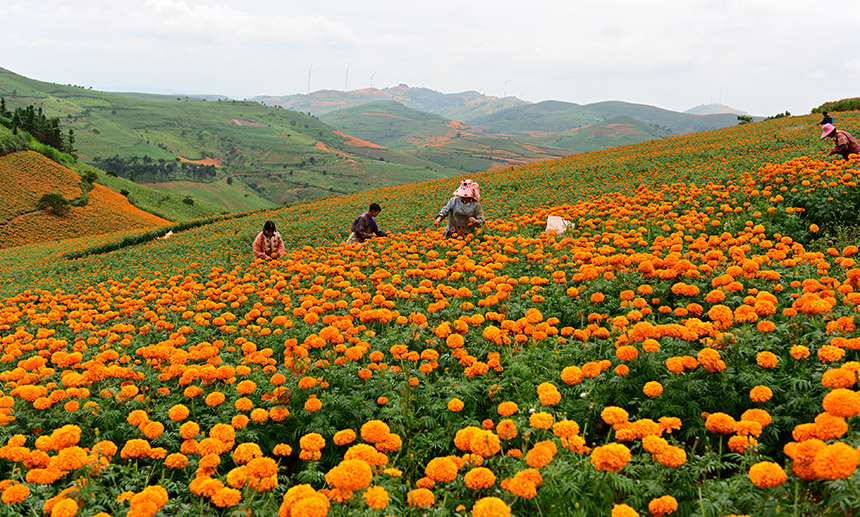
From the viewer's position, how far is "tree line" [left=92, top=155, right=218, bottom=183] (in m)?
121

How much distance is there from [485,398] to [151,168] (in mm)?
151115

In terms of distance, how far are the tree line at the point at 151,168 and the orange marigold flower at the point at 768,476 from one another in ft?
462

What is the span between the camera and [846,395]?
2145mm

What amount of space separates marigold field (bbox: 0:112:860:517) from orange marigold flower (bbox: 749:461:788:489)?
0.8 inches

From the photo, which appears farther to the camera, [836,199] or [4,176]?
[4,176]

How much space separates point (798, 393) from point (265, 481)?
3554 millimetres

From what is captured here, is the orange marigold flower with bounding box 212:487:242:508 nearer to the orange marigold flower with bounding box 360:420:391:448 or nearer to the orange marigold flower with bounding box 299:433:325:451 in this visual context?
the orange marigold flower with bounding box 299:433:325:451

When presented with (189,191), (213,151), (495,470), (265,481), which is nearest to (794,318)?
(495,470)

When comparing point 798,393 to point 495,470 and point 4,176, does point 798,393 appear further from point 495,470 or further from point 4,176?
point 4,176

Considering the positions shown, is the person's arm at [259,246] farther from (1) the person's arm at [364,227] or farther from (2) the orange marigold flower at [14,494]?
(2) the orange marigold flower at [14,494]

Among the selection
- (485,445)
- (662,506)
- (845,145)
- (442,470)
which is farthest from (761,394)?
(845,145)

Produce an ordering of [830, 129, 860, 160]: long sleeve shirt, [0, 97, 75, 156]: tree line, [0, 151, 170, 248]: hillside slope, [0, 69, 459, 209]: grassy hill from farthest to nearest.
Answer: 1. [0, 69, 459, 209]: grassy hill
2. [0, 97, 75, 156]: tree line
3. [0, 151, 170, 248]: hillside slope
4. [830, 129, 860, 160]: long sleeve shirt

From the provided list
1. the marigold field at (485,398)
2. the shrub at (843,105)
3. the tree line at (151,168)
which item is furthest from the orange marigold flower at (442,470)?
the tree line at (151,168)

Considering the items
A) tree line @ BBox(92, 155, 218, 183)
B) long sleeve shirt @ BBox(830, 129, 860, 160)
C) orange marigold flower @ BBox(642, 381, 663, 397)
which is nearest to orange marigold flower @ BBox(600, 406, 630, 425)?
orange marigold flower @ BBox(642, 381, 663, 397)
